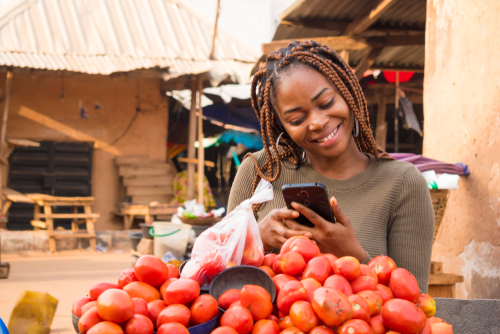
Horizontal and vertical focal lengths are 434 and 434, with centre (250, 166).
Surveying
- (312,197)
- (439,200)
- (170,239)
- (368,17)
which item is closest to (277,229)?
(312,197)

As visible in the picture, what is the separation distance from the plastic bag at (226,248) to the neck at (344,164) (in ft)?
2.12

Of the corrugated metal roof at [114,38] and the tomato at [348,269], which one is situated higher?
the corrugated metal roof at [114,38]

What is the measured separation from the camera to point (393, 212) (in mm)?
1848

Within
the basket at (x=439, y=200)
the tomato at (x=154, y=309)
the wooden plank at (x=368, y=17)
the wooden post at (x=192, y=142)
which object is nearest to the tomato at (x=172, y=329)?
the tomato at (x=154, y=309)

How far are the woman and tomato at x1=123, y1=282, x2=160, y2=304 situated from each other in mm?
543

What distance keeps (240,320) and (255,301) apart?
62mm

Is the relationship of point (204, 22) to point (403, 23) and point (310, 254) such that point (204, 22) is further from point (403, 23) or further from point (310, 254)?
point (310, 254)

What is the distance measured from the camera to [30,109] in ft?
30.1

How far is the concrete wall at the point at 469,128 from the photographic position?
288 centimetres

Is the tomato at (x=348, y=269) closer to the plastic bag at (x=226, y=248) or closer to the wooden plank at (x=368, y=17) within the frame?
the plastic bag at (x=226, y=248)

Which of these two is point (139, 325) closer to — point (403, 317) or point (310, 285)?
point (310, 285)

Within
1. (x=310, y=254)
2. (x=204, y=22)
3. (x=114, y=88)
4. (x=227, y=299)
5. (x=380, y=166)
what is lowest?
(x=227, y=299)

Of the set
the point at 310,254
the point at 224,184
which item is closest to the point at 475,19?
the point at 310,254

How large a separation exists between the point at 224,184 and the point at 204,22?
15.6 ft
